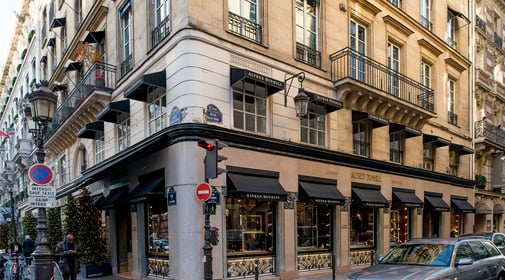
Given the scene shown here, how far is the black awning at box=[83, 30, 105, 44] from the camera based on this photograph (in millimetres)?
16953

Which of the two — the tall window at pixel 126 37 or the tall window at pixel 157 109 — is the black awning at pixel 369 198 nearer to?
the tall window at pixel 157 109

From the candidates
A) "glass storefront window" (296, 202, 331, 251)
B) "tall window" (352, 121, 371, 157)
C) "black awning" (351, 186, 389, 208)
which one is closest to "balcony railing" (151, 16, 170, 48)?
"glass storefront window" (296, 202, 331, 251)

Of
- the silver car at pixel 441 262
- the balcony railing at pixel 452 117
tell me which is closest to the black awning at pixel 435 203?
the balcony railing at pixel 452 117

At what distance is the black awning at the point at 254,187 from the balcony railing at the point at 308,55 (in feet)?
15.3

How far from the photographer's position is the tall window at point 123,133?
49.0ft

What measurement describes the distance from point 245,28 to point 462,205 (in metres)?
16.9

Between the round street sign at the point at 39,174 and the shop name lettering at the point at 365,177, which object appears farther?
the shop name lettering at the point at 365,177

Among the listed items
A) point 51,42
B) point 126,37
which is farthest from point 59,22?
point 126,37

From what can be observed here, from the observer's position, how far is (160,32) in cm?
1261

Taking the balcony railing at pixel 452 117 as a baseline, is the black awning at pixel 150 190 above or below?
below

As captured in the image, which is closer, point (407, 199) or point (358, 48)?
point (358, 48)

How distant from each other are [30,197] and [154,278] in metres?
5.00

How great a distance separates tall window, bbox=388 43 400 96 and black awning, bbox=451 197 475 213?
26.4 ft

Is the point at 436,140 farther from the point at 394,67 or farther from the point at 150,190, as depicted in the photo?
the point at 150,190
